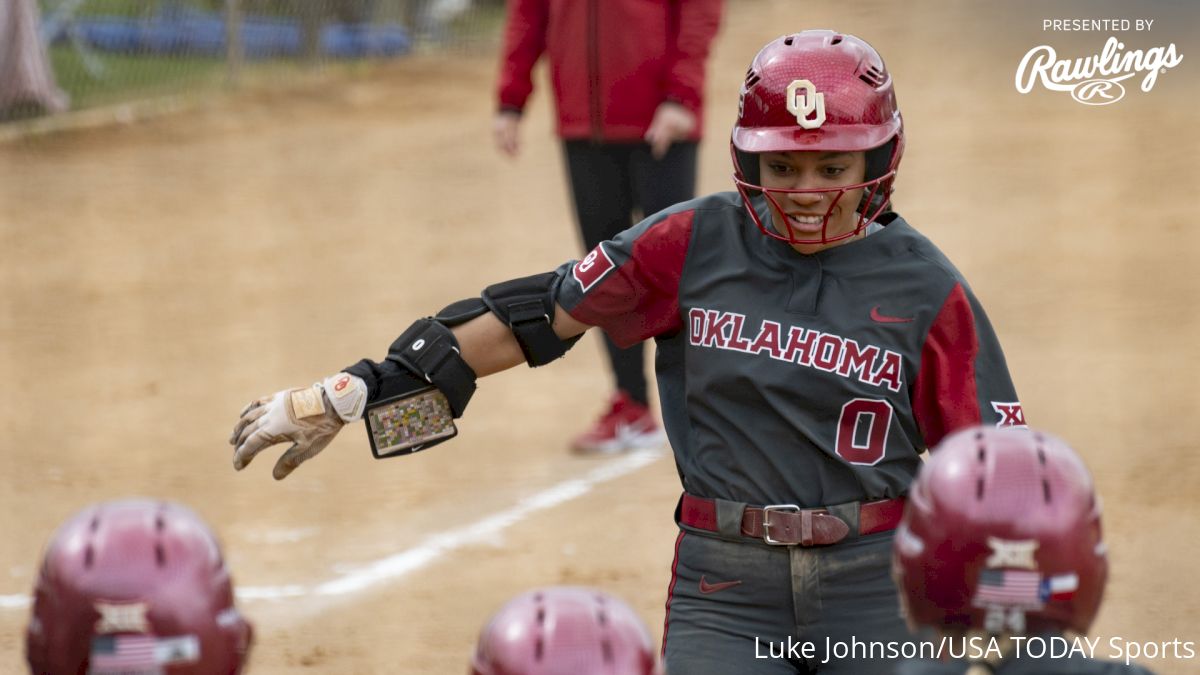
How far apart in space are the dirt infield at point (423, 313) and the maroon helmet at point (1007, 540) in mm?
2317

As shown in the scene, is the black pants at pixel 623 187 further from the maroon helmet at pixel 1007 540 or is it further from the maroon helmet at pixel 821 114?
the maroon helmet at pixel 1007 540

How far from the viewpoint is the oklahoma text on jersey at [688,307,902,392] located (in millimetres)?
3314

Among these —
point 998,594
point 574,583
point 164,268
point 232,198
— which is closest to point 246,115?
point 232,198

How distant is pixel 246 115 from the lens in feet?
44.8

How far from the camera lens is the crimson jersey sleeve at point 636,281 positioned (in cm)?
349

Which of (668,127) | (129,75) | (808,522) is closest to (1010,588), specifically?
(808,522)

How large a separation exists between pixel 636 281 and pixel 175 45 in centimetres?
1184

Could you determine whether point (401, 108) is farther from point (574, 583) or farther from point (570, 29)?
point (574, 583)

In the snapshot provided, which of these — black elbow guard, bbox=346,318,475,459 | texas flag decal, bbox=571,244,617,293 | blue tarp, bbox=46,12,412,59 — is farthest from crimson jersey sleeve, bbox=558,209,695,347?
blue tarp, bbox=46,12,412,59

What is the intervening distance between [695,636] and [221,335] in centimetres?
548

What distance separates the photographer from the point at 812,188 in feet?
10.9

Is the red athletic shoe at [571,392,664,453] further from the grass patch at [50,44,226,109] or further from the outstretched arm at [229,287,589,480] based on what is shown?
the grass patch at [50,44,226,109]

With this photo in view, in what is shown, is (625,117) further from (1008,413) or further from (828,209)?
(1008,413)

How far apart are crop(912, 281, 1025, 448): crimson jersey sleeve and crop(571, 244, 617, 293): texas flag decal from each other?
0.65 metres
